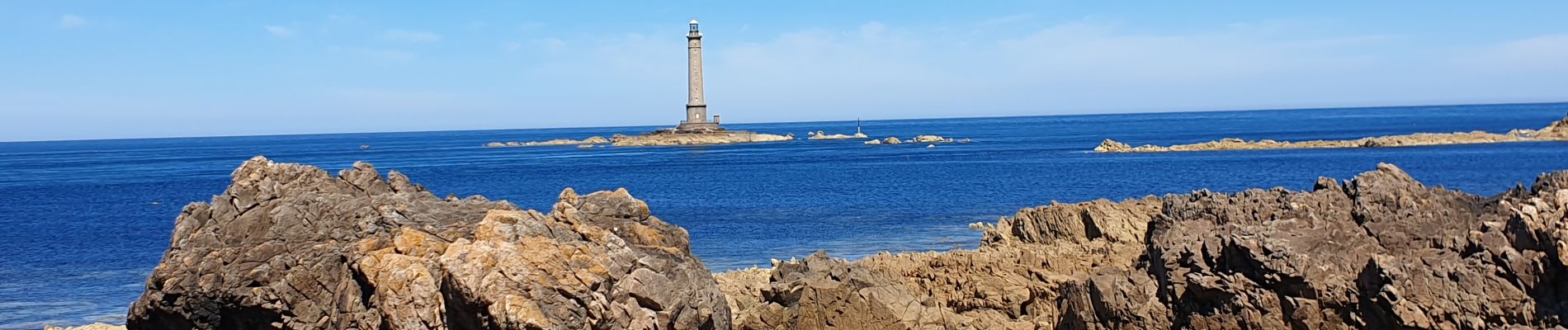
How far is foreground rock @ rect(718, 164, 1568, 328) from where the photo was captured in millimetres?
9219

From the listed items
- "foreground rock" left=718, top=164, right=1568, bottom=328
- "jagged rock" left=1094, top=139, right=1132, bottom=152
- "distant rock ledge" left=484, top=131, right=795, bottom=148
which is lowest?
"distant rock ledge" left=484, top=131, right=795, bottom=148

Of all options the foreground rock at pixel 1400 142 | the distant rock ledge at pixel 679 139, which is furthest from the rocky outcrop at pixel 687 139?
the foreground rock at pixel 1400 142

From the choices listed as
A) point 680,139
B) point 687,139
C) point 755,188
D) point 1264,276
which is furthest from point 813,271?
point 680,139

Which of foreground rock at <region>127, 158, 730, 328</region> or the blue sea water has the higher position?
foreground rock at <region>127, 158, 730, 328</region>

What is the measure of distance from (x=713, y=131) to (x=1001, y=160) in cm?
4303

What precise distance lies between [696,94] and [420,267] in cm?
9976

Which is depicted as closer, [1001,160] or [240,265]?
[240,265]

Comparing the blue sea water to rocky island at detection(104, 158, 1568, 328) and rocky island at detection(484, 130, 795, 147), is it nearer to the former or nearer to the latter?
rocky island at detection(104, 158, 1568, 328)

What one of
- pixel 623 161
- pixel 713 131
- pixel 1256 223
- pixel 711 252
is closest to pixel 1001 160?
pixel 623 161

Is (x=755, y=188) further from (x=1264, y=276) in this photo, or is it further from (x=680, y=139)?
(x=680, y=139)

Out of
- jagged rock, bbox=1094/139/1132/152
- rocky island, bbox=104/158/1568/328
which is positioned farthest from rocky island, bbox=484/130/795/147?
rocky island, bbox=104/158/1568/328

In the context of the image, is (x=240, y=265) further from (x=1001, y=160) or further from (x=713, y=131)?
(x=713, y=131)

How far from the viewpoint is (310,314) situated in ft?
34.2

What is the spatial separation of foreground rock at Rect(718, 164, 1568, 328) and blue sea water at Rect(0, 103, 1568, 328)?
1057 centimetres
